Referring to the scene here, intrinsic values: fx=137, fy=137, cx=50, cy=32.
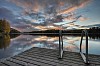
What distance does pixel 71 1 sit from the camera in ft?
61.0

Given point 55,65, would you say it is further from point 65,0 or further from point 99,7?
point 99,7

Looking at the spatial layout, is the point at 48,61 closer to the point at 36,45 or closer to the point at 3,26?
the point at 36,45

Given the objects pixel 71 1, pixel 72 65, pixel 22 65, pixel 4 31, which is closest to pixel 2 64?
pixel 22 65

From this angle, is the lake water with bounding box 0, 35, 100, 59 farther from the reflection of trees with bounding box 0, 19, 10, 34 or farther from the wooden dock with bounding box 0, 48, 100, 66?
the reflection of trees with bounding box 0, 19, 10, 34

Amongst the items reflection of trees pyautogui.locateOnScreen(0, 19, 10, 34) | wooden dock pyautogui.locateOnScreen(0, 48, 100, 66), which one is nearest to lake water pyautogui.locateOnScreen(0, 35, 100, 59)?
wooden dock pyautogui.locateOnScreen(0, 48, 100, 66)

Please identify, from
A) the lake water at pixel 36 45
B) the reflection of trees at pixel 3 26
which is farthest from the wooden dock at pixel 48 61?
the reflection of trees at pixel 3 26

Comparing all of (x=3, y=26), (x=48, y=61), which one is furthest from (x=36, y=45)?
(x=3, y=26)

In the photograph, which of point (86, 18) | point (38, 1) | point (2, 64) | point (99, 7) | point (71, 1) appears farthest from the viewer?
point (86, 18)

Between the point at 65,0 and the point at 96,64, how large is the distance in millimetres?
14390

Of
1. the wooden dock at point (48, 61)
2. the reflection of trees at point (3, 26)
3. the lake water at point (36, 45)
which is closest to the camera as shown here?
the wooden dock at point (48, 61)

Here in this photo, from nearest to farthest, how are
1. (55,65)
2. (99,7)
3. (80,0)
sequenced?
1. (55,65)
2. (80,0)
3. (99,7)

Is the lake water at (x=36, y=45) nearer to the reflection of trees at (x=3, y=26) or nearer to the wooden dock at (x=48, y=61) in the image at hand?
the wooden dock at (x=48, y=61)

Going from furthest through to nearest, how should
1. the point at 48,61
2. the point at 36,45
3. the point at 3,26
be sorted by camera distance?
1. the point at 3,26
2. the point at 36,45
3. the point at 48,61

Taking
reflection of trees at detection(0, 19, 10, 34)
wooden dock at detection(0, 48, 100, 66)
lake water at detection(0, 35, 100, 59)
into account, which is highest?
reflection of trees at detection(0, 19, 10, 34)
